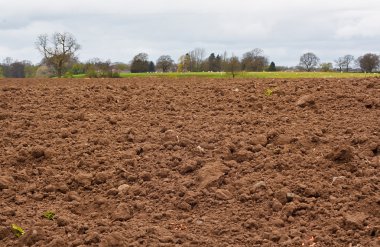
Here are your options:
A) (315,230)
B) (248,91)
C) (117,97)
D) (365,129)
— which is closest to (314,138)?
(365,129)

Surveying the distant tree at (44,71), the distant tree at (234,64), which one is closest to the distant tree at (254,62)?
the distant tree at (234,64)

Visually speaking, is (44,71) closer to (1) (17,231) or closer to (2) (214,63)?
(2) (214,63)

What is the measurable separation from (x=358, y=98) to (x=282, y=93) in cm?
111

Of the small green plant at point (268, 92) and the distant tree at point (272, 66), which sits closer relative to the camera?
the small green plant at point (268, 92)

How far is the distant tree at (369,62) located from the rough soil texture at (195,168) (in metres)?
9.02

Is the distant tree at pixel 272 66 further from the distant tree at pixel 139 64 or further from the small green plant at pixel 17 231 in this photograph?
the small green plant at pixel 17 231

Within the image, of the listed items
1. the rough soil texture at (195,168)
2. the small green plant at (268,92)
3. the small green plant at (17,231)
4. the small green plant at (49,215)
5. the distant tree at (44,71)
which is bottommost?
the small green plant at (17,231)

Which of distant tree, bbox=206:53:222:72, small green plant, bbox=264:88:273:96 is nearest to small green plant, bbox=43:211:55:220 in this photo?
small green plant, bbox=264:88:273:96

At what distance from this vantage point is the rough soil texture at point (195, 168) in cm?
476

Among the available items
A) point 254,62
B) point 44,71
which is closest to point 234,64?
point 254,62

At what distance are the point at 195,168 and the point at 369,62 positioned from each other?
499 inches

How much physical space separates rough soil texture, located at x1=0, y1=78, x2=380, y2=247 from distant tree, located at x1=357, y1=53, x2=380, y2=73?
29.6 ft

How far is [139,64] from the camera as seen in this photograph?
2181cm

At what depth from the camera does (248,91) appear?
8.52m
